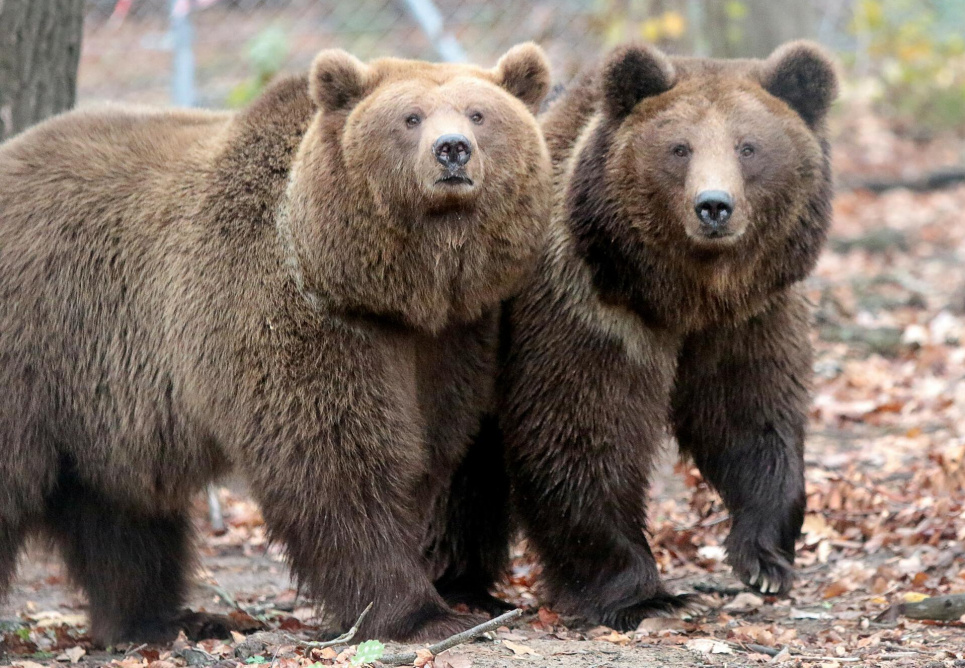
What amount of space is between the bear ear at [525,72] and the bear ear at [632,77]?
481 mm

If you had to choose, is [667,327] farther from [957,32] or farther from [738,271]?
[957,32]

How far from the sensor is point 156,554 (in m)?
6.18

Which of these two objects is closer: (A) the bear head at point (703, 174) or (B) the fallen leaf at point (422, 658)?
(B) the fallen leaf at point (422, 658)

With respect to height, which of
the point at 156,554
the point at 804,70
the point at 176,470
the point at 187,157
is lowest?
the point at 156,554

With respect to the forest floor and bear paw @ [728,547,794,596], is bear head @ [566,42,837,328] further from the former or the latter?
the forest floor

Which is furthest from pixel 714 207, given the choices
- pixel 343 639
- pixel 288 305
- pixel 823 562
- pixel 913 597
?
pixel 823 562

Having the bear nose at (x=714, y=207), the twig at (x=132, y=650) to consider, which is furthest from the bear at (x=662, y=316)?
the twig at (x=132, y=650)

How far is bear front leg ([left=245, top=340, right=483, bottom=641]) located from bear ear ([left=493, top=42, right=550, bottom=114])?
4.16ft

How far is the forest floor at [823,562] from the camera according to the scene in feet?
17.1

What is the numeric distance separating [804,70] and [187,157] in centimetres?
288

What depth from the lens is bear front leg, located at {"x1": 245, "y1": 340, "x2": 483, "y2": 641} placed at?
5.06 m

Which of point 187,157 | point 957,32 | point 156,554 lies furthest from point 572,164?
point 957,32

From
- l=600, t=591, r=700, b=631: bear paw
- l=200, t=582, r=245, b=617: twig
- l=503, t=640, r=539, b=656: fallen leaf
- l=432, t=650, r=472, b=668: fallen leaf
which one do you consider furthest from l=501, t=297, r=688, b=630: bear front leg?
l=200, t=582, r=245, b=617: twig

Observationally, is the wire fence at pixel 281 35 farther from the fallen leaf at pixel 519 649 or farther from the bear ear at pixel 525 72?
the fallen leaf at pixel 519 649
